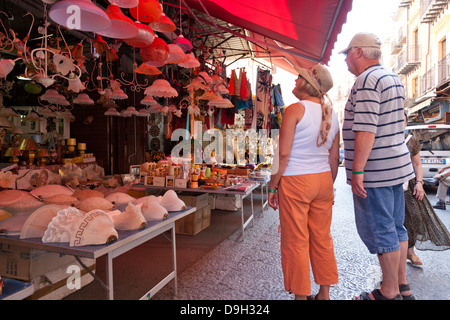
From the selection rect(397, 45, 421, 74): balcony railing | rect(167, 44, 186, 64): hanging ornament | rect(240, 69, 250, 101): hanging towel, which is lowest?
rect(167, 44, 186, 64): hanging ornament

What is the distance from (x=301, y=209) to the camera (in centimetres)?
220

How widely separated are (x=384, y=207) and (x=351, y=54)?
125cm

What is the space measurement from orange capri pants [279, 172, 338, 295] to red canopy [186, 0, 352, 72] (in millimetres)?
2167

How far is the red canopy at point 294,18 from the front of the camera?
A: 3.46 metres

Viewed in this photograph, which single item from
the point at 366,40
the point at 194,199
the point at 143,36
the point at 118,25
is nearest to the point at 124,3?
the point at 118,25

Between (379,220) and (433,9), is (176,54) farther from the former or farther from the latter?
(433,9)

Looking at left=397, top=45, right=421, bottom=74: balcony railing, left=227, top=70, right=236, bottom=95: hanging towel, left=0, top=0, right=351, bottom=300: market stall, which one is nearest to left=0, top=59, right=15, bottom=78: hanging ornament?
left=0, top=0, right=351, bottom=300: market stall

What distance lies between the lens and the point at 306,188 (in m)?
2.19

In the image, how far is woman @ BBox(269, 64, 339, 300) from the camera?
2.19 metres

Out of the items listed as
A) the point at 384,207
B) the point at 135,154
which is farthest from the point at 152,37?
the point at 135,154

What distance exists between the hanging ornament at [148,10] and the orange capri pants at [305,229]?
1.67 metres

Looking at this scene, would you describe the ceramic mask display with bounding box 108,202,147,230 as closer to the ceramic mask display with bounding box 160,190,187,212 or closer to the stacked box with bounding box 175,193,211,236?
the ceramic mask display with bounding box 160,190,187,212

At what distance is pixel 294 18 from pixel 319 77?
2080 mm

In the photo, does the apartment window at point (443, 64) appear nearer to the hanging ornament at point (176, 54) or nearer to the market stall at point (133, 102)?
the market stall at point (133, 102)
